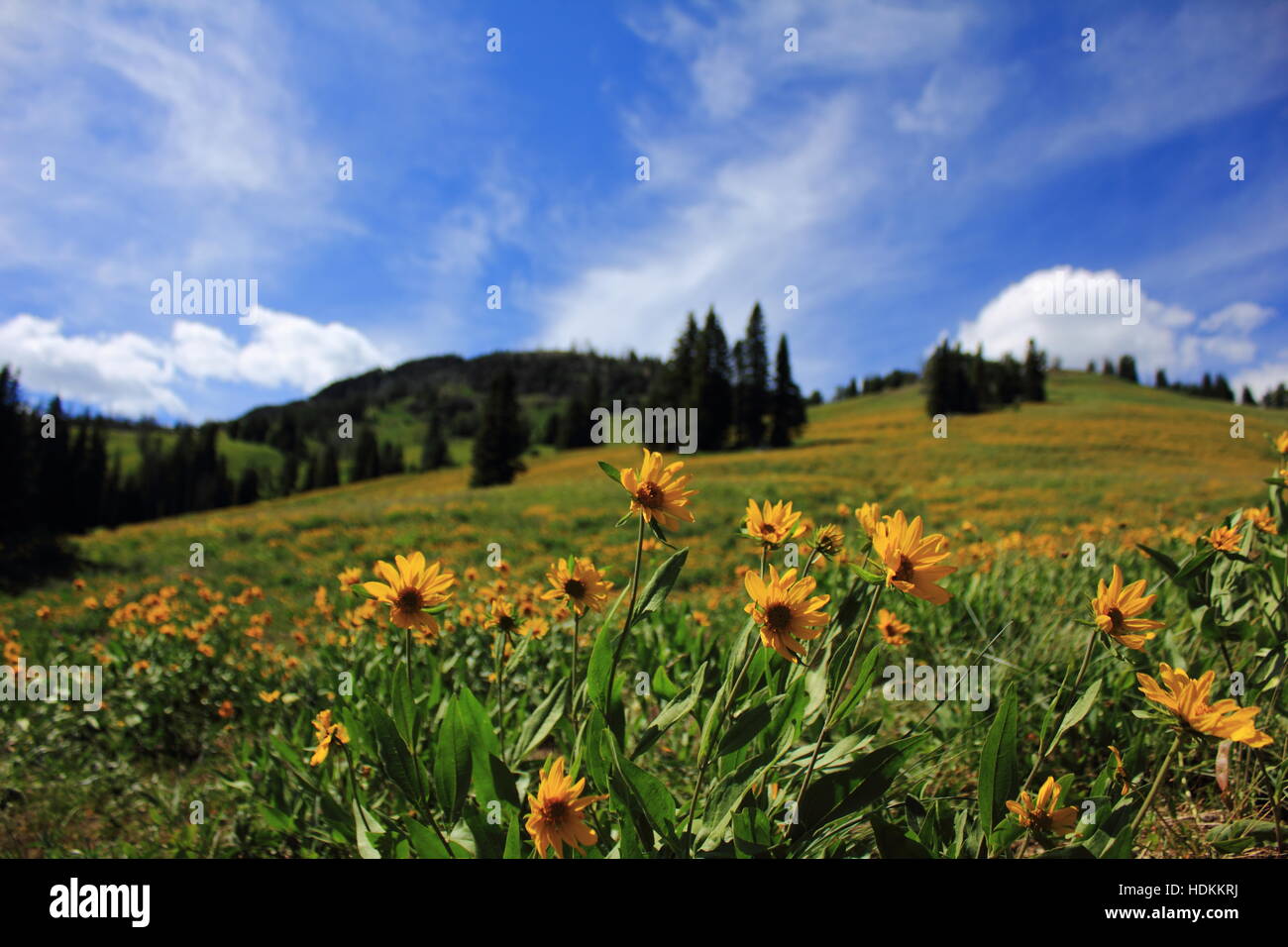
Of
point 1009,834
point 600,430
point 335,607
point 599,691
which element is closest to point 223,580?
point 335,607

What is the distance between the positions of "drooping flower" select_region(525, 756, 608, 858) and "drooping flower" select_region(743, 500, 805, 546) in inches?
28.4

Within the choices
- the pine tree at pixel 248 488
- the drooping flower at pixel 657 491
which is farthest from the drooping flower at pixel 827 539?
the pine tree at pixel 248 488

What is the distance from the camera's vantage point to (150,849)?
2441mm

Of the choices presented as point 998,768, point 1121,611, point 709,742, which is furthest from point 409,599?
point 1121,611

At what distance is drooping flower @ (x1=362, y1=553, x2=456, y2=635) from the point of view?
1.51m

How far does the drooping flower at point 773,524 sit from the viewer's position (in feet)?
4.99

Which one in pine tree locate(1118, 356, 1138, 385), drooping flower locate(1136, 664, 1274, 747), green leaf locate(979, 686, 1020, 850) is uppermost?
pine tree locate(1118, 356, 1138, 385)

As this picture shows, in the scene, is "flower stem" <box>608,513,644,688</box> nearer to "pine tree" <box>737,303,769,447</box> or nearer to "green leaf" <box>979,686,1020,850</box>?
"green leaf" <box>979,686,1020,850</box>

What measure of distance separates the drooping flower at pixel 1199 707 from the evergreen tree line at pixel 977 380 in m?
62.6

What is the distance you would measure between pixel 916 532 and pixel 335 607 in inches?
169

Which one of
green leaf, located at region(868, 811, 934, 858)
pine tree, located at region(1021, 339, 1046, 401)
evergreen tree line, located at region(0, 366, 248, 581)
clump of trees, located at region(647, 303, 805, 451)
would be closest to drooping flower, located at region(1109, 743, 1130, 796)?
green leaf, located at region(868, 811, 934, 858)

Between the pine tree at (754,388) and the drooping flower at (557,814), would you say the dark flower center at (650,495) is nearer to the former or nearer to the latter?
the drooping flower at (557,814)
